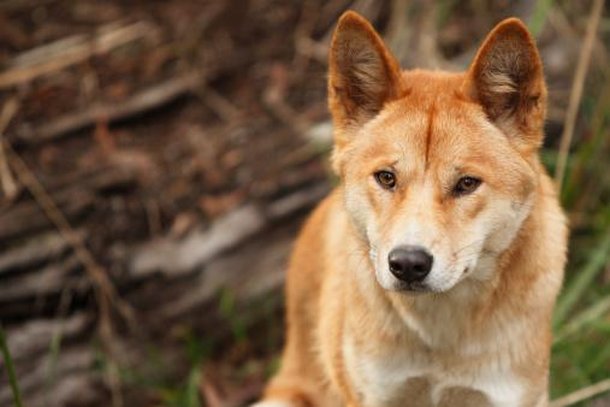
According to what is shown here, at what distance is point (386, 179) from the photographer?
3.47 m

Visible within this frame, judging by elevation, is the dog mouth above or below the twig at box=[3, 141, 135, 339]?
below

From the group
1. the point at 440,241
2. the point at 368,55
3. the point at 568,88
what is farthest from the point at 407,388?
the point at 568,88

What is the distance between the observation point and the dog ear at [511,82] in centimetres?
334

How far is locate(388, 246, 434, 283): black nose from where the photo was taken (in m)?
3.18

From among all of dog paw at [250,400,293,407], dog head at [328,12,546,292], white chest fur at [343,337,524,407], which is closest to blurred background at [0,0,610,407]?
dog paw at [250,400,293,407]

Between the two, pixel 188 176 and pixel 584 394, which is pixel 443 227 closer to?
pixel 584 394

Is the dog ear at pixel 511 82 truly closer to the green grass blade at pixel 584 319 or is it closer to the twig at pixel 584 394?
the twig at pixel 584 394

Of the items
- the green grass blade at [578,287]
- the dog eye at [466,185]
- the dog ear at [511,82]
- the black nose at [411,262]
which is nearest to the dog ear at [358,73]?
the dog ear at [511,82]

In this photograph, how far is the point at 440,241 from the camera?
3230 millimetres

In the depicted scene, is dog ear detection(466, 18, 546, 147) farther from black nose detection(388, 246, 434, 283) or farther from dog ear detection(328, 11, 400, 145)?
black nose detection(388, 246, 434, 283)

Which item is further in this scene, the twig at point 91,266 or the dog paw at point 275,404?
the twig at point 91,266

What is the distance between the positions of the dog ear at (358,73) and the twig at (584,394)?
1.74m

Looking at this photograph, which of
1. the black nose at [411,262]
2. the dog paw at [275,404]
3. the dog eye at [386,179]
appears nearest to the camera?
the black nose at [411,262]

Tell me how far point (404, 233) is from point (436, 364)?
70 cm
